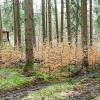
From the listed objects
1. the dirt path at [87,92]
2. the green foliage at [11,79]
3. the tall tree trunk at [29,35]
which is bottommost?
the dirt path at [87,92]

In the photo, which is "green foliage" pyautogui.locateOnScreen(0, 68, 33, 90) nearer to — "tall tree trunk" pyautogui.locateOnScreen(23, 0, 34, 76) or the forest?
the forest

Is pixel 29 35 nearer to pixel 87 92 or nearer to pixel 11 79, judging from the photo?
pixel 11 79

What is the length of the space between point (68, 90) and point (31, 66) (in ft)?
11.6

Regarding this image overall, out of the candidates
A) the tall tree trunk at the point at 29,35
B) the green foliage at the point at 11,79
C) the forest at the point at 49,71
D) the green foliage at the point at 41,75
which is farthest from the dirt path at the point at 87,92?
the tall tree trunk at the point at 29,35

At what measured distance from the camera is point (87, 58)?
63.4 feet

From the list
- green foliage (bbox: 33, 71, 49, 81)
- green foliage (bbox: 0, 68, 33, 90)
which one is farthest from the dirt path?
green foliage (bbox: 0, 68, 33, 90)

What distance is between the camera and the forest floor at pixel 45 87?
12.1 meters

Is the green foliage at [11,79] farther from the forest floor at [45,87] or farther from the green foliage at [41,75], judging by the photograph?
the green foliage at [41,75]

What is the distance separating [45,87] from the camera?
45.6 ft

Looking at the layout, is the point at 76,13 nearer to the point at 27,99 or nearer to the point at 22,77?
the point at 22,77

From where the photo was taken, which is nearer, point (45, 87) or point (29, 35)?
point (45, 87)

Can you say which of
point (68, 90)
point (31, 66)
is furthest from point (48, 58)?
point (68, 90)

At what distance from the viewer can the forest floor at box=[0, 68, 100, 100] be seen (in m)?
12.1

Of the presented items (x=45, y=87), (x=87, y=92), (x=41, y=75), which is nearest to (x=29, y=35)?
(x=41, y=75)
